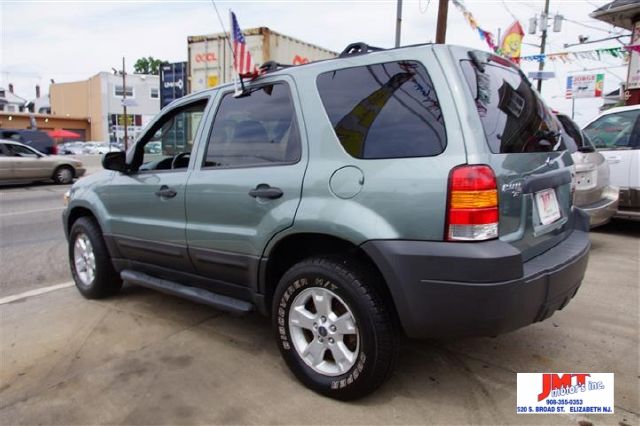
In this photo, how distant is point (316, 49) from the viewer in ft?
42.2

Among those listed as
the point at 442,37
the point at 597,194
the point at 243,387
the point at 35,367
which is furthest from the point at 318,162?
the point at 442,37

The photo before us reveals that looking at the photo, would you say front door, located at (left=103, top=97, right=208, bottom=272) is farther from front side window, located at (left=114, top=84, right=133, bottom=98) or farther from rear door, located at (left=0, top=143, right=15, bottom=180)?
front side window, located at (left=114, top=84, right=133, bottom=98)

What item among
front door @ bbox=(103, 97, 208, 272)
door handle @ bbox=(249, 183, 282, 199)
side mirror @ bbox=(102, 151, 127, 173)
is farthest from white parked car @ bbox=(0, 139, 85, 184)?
door handle @ bbox=(249, 183, 282, 199)

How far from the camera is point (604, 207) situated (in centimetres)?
575

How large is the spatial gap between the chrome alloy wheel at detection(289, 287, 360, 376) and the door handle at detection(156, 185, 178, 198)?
131 centimetres

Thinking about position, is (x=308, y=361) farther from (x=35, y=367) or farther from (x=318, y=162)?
(x=35, y=367)

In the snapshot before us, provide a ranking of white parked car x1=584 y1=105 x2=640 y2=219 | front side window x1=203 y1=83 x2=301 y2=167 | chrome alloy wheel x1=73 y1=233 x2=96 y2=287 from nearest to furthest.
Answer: front side window x1=203 y1=83 x2=301 y2=167
chrome alloy wheel x1=73 y1=233 x2=96 y2=287
white parked car x1=584 y1=105 x2=640 y2=219

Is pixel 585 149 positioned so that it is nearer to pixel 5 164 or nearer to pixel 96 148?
pixel 5 164

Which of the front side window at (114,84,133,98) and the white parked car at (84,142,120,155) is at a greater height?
the front side window at (114,84,133,98)

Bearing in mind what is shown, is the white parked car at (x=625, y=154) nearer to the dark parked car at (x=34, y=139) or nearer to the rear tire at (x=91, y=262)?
the rear tire at (x=91, y=262)

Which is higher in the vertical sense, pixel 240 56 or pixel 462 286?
pixel 240 56

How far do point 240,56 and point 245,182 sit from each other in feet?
3.28

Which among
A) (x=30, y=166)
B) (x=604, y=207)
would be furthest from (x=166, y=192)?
(x=30, y=166)

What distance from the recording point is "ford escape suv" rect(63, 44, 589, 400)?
7.52 ft
